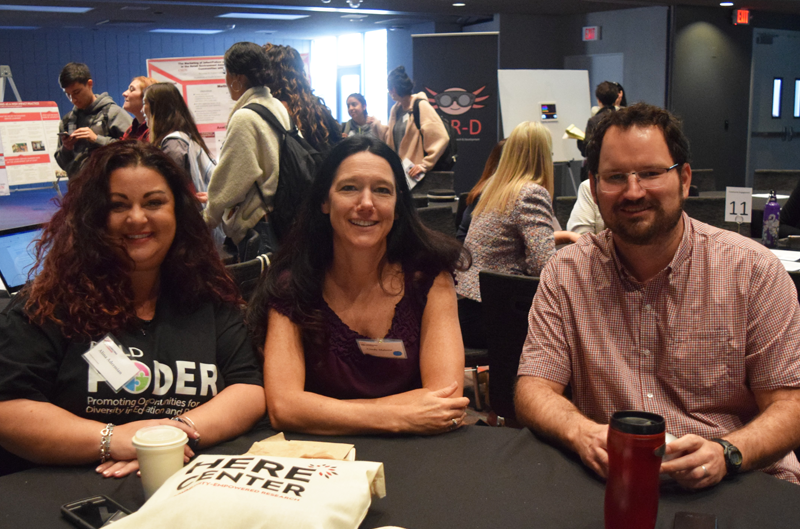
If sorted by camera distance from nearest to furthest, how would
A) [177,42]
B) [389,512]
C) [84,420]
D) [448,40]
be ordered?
[389,512]
[84,420]
[448,40]
[177,42]

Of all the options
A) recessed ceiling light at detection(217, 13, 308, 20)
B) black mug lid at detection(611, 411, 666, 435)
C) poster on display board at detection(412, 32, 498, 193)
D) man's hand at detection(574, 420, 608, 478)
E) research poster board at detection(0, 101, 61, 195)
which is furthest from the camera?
recessed ceiling light at detection(217, 13, 308, 20)

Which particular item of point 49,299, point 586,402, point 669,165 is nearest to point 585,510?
point 586,402

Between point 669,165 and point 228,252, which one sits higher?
point 669,165

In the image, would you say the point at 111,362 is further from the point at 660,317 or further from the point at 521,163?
the point at 521,163

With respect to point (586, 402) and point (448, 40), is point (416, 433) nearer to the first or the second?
point (586, 402)

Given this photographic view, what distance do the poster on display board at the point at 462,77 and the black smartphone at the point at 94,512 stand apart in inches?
338

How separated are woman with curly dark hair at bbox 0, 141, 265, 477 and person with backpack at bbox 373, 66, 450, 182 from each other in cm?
463

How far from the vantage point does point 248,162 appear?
320 centimetres

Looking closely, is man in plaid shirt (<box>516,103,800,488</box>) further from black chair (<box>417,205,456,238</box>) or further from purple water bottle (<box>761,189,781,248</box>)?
black chair (<box>417,205,456,238</box>)

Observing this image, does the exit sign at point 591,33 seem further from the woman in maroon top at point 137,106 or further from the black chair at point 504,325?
the black chair at point 504,325

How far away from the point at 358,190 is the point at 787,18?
11.5 m

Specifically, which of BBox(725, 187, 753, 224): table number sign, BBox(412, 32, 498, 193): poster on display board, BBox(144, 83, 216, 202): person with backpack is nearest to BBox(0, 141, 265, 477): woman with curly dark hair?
BBox(144, 83, 216, 202): person with backpack

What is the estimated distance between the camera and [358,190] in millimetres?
1814

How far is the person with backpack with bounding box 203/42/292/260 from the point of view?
3201mm
